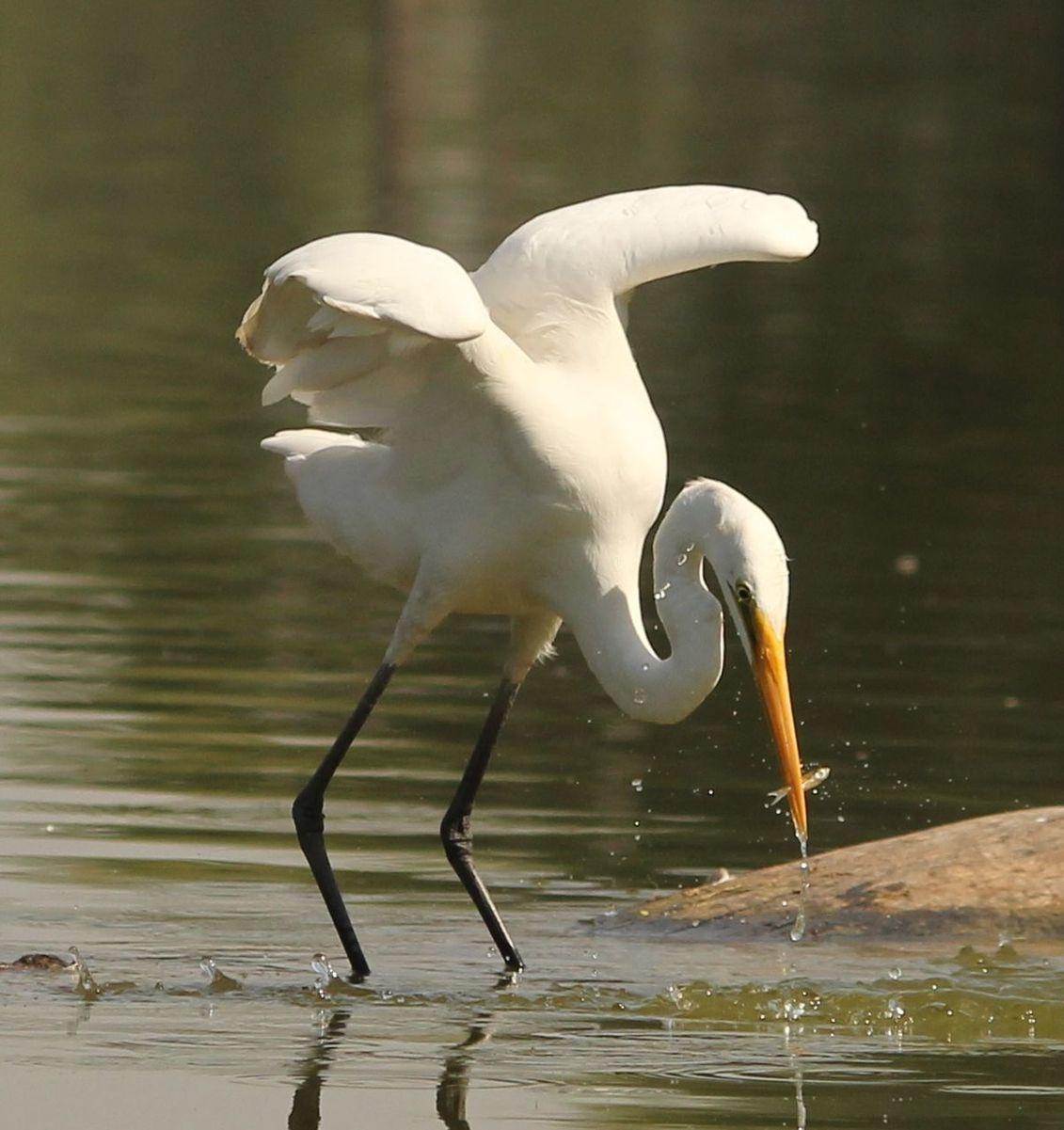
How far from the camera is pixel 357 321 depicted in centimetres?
927

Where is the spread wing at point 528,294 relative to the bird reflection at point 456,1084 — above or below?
above

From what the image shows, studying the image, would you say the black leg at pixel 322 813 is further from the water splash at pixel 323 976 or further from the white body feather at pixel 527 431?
the water splash at pixel 323 976

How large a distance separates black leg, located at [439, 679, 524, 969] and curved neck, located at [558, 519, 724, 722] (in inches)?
19.9

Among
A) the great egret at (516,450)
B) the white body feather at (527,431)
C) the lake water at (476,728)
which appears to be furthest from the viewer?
the white body feather at (527,431)

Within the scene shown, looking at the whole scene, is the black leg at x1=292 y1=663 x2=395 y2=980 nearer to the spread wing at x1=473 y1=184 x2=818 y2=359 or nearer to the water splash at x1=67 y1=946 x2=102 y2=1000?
the water splash at x1=67 y1=946 x2=102 y2=1000

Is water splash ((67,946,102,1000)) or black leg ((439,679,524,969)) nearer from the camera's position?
water splash ((67,946,102,1000))

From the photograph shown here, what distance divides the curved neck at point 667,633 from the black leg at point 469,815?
1.66 feet

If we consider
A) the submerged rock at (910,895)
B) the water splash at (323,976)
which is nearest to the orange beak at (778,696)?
the submerged rock at (910,895)

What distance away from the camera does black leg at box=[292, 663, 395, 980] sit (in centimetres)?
962

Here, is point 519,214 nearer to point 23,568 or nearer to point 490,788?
point 23,568

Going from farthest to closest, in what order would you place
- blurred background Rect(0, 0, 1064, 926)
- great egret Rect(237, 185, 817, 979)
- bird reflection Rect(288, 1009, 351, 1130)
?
1. blurred background Rect(0, 0, 1064, 926)
2. great egret Rect(237, 185, 817, 979)
3. bird reflection Rect(288, 1009, 351, 1130)

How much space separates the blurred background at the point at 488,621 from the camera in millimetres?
11422

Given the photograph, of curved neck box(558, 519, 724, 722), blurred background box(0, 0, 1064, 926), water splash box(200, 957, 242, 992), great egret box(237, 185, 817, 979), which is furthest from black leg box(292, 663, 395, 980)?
curved neck box(558, 519, 724, 722)

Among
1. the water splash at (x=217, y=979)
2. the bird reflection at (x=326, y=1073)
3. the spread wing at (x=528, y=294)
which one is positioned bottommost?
the water splash at (x=217, y=979)
